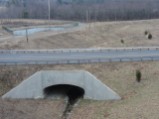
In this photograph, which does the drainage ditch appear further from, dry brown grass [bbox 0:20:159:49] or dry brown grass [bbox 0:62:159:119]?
dry brown grass [bbox 0:20:159:49]

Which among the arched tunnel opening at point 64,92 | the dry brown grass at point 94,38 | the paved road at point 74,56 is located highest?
the paved road at point 74,56

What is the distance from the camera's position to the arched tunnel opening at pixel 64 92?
128 feet

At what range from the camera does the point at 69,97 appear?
39688 mm

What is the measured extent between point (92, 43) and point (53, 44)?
935 cm

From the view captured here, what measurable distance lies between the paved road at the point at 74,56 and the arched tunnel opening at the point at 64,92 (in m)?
3.02

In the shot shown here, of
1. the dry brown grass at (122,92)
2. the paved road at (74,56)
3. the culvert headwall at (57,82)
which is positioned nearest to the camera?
the dry brown grass at (122,92)

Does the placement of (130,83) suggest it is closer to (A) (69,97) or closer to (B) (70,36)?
(A) (69,97)

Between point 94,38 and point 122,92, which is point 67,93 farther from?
point 94,38

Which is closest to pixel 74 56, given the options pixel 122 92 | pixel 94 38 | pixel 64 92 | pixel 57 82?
pixel 64 92

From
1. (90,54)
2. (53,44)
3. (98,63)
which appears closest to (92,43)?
(53,44)

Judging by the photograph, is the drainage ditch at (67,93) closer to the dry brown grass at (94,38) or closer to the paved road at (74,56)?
the paved road at (74,56)

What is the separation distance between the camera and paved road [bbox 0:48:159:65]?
4103cm

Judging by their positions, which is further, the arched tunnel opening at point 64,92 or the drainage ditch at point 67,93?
the arched tunnel opening at point 64,92

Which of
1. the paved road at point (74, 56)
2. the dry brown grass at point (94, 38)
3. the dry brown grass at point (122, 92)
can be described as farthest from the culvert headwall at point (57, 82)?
the dry brown grass at point (94, 38)
